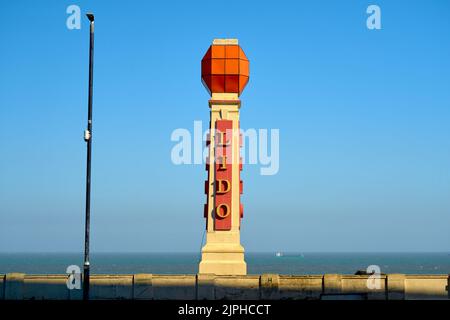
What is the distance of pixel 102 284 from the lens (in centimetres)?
3628

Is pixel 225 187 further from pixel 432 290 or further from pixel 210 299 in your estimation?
pixel 432 290

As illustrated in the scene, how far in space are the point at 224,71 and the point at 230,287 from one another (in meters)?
12.5

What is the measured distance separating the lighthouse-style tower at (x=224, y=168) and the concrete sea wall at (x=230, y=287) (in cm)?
409

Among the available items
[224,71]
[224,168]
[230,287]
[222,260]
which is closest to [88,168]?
[230,287]

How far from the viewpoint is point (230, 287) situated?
3672cm

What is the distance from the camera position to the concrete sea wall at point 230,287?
35938 millimetres

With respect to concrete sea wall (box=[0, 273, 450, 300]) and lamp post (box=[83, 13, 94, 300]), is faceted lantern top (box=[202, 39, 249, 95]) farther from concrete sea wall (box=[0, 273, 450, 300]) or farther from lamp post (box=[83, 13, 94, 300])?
lamp post (box=[83, 13, 94, 300])

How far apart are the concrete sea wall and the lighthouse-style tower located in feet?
13.4

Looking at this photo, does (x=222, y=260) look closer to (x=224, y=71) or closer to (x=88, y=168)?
(x=224, y=71)

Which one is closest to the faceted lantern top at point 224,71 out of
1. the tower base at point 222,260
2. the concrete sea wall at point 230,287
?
the tower base at point 222,260

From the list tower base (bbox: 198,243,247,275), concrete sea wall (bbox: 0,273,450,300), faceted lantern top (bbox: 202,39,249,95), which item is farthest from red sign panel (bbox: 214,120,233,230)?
concrete sea wall (bbox: 0,273,450,300)
